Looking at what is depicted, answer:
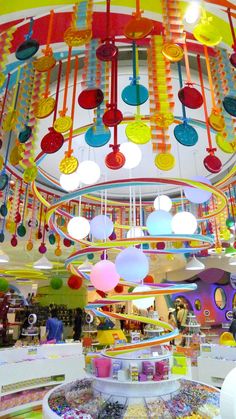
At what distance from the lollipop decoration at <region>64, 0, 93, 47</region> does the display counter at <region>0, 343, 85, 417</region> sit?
229 inches

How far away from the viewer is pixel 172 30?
218 cm

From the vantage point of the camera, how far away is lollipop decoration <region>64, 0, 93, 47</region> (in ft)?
6.44

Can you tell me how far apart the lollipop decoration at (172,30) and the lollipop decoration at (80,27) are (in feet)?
1.63

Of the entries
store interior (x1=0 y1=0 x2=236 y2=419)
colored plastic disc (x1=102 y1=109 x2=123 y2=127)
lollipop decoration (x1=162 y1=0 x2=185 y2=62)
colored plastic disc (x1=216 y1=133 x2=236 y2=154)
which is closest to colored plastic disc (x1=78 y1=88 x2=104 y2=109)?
store interior (x1=0 y1=0 x2=236 y2=419)

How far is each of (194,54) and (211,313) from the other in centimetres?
1753

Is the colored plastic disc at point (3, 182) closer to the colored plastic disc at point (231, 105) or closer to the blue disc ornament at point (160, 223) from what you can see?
the blue disc ornament at point (160, 223)

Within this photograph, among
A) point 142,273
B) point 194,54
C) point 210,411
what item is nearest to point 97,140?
point 142,273

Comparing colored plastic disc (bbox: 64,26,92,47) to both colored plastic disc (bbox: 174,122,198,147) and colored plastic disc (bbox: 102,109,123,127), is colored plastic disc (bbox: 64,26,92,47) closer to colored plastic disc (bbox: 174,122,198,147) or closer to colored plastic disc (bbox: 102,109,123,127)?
colored plastic disc (bbox: 102,109,123,127)

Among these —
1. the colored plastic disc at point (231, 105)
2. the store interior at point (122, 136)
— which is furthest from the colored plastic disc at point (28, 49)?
the colored plastic disc at point (231, 105)

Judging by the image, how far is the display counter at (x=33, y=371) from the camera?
19.7ft

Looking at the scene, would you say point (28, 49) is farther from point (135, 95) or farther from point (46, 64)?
point (135, 95)

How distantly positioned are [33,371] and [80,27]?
6.41 m

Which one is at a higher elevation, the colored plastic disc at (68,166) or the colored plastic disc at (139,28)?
the colored plastic disc at (139,28)

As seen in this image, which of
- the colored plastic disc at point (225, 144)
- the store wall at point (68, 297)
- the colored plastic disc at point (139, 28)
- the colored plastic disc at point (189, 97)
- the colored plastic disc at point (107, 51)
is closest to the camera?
the colored plastic disc at point (139, 28)
